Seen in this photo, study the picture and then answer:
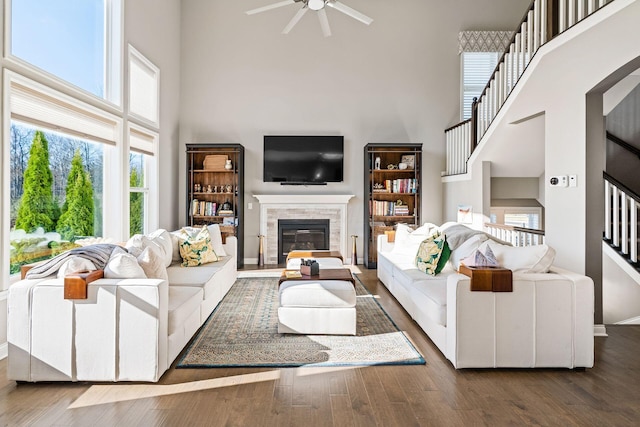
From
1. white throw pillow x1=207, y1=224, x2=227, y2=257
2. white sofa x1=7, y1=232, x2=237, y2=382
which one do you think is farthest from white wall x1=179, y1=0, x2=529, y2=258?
white sofa x1=7, y1=232, x2=237, y2=382

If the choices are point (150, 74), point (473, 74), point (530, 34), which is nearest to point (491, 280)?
point (530, 34)

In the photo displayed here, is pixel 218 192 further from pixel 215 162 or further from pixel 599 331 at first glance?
pixel 599 331

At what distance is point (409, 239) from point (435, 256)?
4.33 ft

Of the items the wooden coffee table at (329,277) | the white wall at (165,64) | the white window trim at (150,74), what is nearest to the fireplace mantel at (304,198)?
the white wall at (165,64)

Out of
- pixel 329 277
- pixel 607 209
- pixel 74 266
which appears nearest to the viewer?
pixel 74 266

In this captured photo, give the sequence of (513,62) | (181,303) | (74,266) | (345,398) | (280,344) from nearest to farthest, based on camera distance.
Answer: (345,398), (74,266), (181,303), (280,344), (513,62)

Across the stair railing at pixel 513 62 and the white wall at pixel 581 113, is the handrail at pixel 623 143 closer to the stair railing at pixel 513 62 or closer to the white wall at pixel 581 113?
the stair railing at pixel 513 62

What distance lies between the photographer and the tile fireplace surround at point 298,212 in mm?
7766

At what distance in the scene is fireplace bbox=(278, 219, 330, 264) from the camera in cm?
782

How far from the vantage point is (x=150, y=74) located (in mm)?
6488

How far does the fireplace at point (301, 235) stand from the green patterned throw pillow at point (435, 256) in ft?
10.8

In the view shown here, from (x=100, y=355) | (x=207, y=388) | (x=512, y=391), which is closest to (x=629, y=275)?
(x=512, y=391)

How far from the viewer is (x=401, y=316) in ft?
14.7

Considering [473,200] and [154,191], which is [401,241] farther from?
[154,191]
